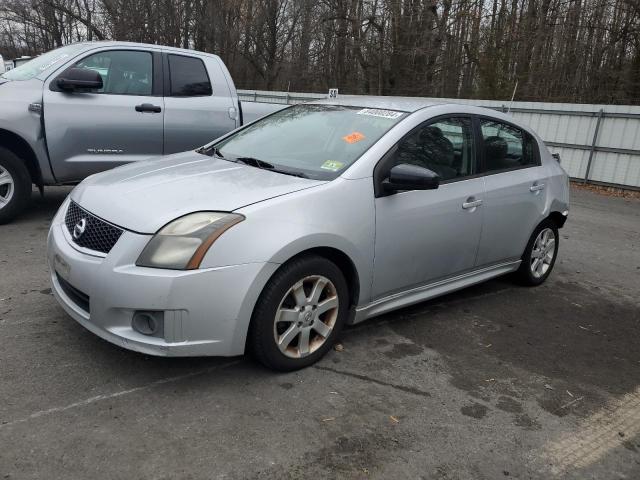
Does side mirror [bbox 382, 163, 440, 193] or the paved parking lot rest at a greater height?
side mirror [bbox 382, 163, 440, 193]

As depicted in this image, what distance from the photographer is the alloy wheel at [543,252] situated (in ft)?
16.8

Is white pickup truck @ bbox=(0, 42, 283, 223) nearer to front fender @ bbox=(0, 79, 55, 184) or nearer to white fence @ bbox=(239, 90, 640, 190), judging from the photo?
front fender @ bbox=(0, 79, 55, 184)

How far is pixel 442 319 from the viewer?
14.2ft

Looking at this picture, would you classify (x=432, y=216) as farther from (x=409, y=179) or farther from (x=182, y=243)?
(x=182, y=243)

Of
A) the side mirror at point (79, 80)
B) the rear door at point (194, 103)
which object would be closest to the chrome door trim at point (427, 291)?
the rear door at point (194, 103)

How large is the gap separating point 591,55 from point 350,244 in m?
15.3

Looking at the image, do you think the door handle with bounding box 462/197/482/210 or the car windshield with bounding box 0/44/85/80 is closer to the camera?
the door handle with bounding box 462/197/482/210

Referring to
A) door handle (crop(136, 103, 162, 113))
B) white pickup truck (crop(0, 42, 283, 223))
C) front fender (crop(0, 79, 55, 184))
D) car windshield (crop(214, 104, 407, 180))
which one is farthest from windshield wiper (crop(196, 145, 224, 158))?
front fender (crop(0, 79, 55, 184))

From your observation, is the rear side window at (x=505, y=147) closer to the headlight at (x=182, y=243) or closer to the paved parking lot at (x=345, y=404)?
the paved parking lot at (x=345, y=404)

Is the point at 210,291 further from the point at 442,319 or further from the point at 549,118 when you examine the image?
the point at 549,118

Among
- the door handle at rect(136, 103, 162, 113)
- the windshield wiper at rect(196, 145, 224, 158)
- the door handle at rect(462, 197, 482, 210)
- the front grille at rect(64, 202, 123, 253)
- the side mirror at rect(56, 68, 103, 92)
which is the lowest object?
the front grille at rect(64, 202, 123, 253)

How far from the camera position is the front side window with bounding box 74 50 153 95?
593 centimetres

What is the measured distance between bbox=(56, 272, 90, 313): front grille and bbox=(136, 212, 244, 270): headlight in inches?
17.3

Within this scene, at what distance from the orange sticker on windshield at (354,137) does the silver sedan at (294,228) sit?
0.01 metres
